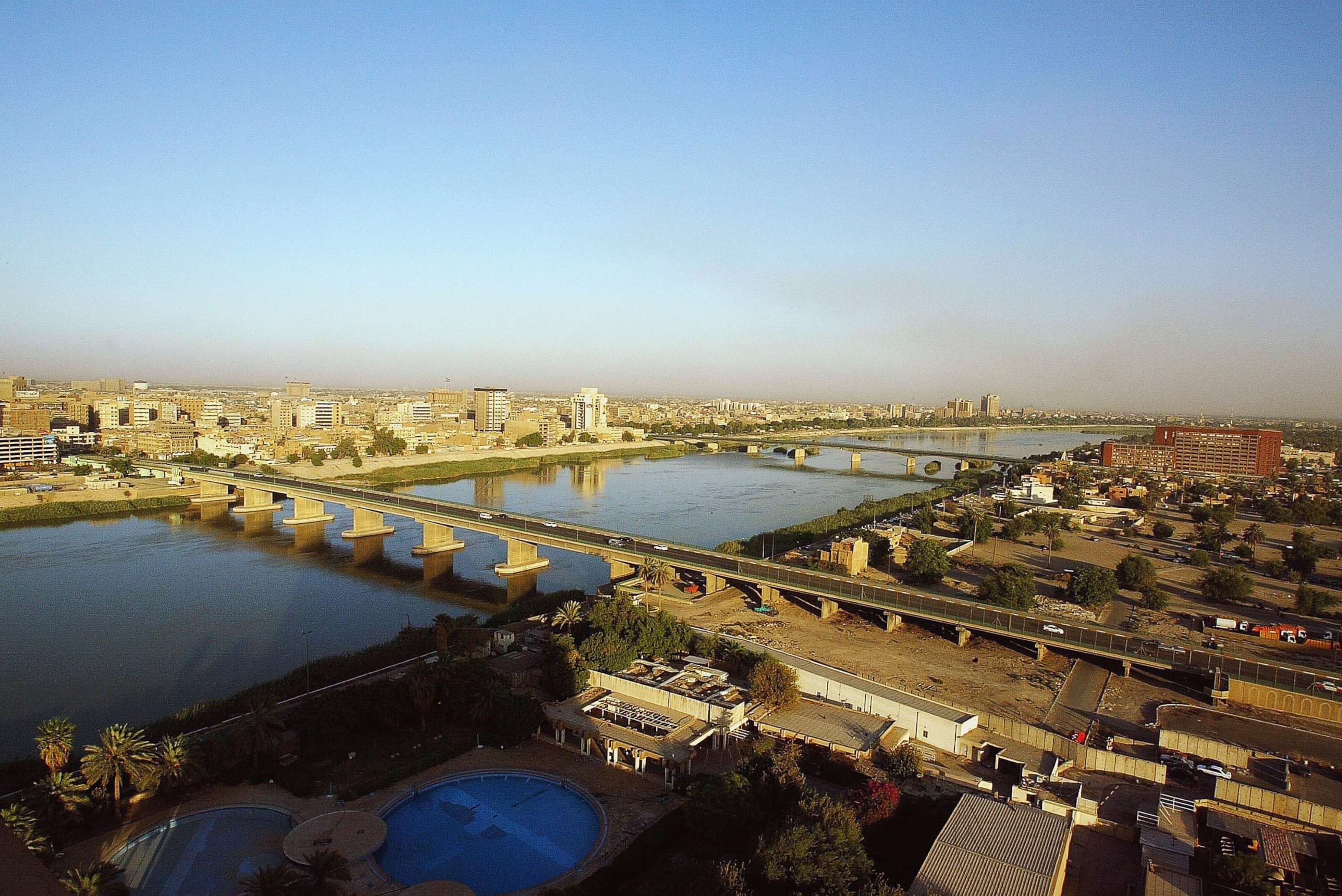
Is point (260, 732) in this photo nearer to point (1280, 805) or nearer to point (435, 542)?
point (1280, 805)

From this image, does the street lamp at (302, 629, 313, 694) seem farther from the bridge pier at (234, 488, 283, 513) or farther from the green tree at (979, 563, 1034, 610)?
the bridge pier at (234, 488, 283, 513)

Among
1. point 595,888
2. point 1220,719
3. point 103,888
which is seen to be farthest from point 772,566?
point 103,888

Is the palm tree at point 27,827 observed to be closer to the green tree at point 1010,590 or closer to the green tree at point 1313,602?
the green tree at point 1010,590

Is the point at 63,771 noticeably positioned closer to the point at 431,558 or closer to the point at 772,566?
the point at 772,566

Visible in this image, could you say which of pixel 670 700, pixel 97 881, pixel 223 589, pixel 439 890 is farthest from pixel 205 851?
pixel 223 589

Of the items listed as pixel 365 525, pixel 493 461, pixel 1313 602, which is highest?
pixel 493 461

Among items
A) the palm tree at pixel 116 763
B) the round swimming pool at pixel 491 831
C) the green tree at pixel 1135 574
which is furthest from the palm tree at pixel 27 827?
the green tree at pixel 1135 574
